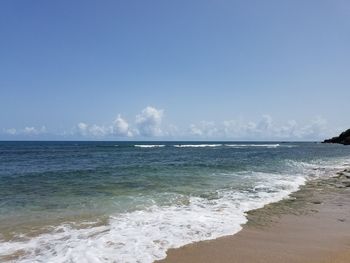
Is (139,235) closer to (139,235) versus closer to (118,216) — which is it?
(139,235)

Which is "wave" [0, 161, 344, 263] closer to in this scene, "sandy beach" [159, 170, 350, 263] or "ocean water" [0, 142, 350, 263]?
"ocean water" [0, 142, 350, 263]

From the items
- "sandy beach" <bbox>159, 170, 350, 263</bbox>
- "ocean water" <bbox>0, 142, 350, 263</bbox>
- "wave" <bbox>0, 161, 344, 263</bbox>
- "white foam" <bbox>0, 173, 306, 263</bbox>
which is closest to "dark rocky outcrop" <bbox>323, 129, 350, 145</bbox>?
"ocean water" <bbox>0, 142, 350, 263</bbox>

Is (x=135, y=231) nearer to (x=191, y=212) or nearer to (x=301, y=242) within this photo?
(x=191, y=212)

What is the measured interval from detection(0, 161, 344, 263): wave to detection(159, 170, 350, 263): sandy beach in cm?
50

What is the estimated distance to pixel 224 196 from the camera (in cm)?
1623

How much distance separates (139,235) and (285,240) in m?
3.88

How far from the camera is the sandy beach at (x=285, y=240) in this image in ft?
25.2

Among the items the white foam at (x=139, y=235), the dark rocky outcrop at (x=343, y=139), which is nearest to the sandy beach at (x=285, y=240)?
the white foam at (x=139, y=235)

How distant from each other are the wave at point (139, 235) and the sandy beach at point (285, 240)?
498 millimetres

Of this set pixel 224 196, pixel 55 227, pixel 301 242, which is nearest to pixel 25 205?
pixel 55 227

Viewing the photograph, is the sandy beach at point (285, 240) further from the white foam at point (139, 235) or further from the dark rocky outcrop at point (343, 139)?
the dark rocky outcrop at point (343, 139)

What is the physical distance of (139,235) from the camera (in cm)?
→ 951

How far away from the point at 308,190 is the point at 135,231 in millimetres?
11847

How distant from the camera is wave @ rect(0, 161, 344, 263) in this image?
25.9 ft
